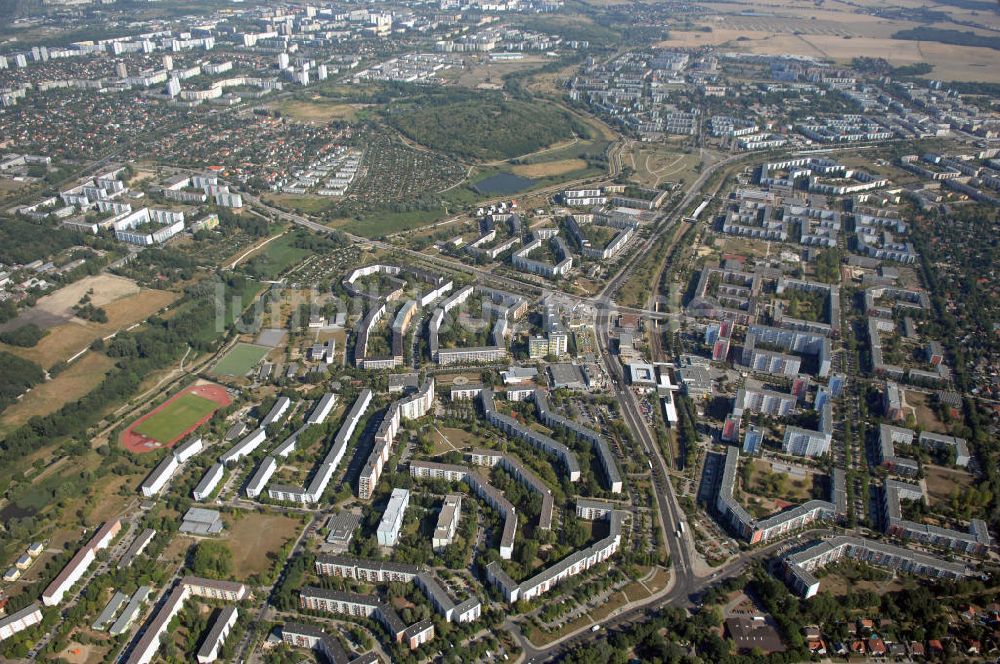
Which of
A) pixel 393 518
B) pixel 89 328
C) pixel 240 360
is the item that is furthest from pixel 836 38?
pixel 393 518

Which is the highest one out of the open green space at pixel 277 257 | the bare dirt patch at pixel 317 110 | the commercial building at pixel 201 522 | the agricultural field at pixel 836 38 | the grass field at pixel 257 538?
the agricultural field at pixel 836 38

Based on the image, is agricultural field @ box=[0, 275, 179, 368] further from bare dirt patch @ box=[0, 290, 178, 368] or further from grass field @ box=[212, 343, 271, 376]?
grass field @ box=[212, 343, 271, 376]

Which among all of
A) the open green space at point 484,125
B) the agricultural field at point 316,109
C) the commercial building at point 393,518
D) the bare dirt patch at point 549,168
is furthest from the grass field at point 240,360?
the agricultural field at point 316,109

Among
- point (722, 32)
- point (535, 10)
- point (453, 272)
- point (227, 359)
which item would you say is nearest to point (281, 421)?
point (227, 359)

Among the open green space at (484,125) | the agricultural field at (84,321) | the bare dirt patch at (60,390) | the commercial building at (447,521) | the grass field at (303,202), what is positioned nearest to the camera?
the commercial building at (447,521)

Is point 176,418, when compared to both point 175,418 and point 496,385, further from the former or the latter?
point 496,385

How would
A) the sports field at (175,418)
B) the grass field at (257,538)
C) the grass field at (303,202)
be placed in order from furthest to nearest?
the grass field at (303,202)
the sports field at (175,418)
the grass field at (257,538)

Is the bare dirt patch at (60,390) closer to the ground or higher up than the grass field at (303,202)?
closer to the ground

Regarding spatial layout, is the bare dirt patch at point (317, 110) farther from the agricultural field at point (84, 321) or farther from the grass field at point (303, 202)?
the agricultural field at point (84, 321)
